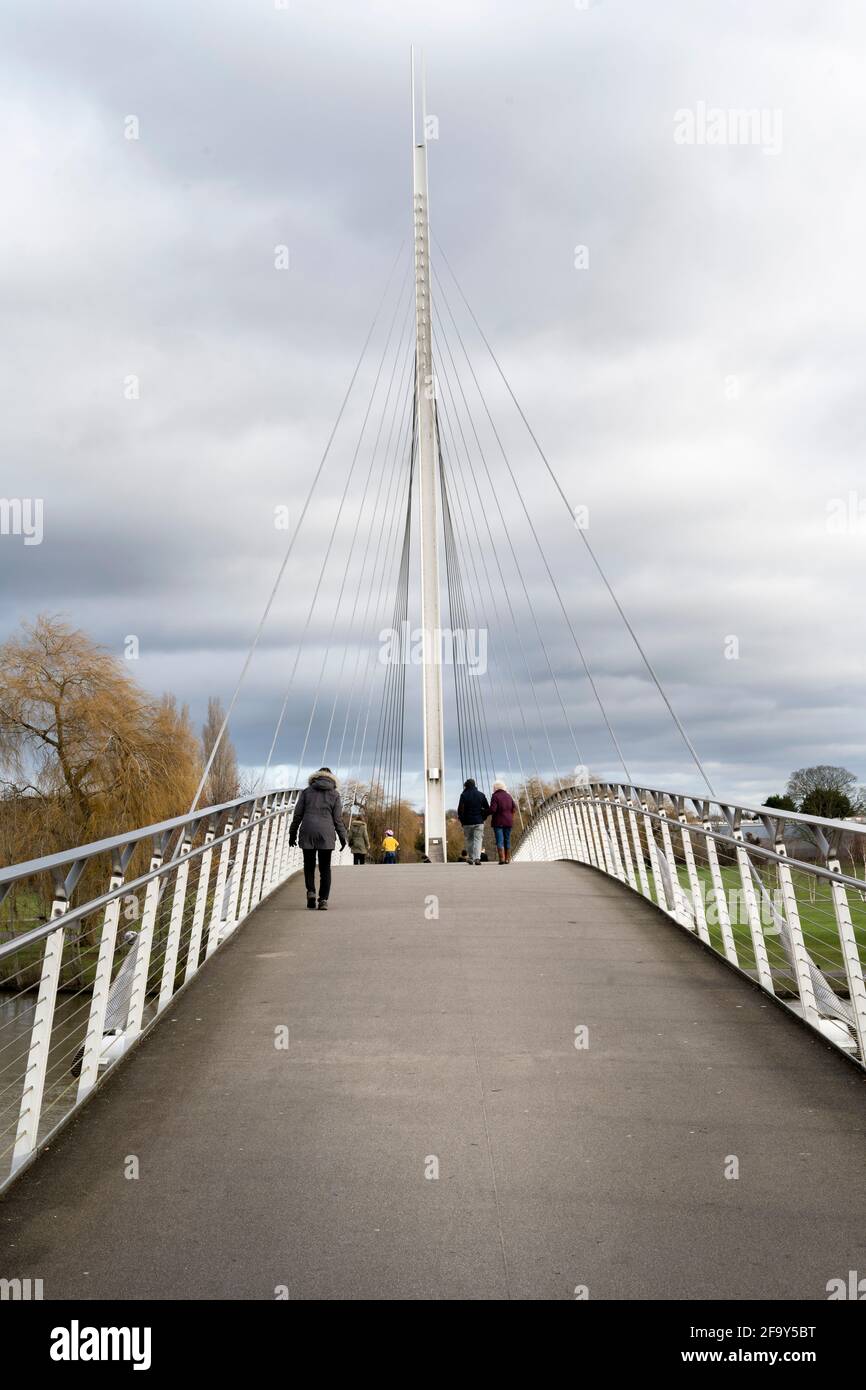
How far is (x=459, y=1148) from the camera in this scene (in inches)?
205

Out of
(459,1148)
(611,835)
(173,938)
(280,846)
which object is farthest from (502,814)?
(459,1148)

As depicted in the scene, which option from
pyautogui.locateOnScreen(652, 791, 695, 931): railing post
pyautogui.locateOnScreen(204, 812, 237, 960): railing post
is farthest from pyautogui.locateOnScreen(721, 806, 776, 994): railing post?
pyautogui.locateOnScreen(204, 812, 237, 960): railing post

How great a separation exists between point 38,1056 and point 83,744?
31.9 m

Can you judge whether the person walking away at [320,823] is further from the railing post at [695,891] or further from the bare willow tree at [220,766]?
the bare willow tree at [220,766]

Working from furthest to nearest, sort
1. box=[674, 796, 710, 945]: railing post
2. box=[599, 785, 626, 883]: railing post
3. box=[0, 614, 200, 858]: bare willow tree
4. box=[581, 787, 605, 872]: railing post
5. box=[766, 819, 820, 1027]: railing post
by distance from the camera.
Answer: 1. box=[0, 614, 200, 858]: bare willow tree
2. box=[581, 787, 605, 872]: railing post
3. box=[599, 785, 626, 883]: railing post
4. box=[674, 796, 710, 945]: railing post
5. box=[766, 819, 820, 1027]: railing post

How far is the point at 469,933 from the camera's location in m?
10.6

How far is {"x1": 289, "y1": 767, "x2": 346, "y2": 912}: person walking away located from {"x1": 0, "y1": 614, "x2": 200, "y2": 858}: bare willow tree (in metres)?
22.8

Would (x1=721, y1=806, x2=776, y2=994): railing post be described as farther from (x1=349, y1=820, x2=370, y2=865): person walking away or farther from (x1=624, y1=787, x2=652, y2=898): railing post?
(x1=349, y1=820, x2=370, y2=865): person walking away

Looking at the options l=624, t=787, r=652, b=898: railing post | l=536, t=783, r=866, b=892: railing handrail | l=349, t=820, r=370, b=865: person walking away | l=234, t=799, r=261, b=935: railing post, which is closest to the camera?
l=536, t=783, r=866, b=892: railing handrail

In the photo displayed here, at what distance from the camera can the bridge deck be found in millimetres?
4148

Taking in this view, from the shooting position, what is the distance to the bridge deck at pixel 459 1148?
4.15 meters
